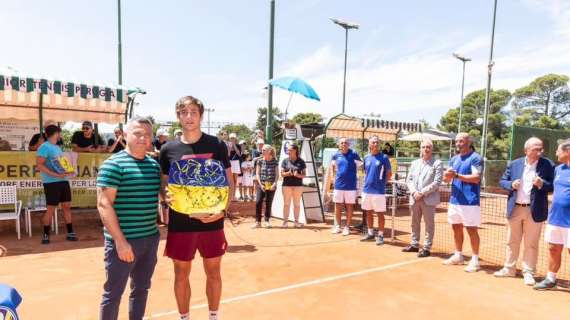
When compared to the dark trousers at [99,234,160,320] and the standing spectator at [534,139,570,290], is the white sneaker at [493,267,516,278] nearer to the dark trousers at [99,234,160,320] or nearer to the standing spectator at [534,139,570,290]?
the standing spectator at [534,139,570,290]

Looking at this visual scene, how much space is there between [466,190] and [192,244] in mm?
4240

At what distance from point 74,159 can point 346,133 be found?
34.8 feet

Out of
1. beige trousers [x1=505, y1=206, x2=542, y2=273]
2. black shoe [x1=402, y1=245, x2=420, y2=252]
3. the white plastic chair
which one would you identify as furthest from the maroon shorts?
the white plastic chair

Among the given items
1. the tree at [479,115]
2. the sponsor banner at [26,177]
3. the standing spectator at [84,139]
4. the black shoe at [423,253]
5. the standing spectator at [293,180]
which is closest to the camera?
the black shoe at [423,253]

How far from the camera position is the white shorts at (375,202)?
6965mm

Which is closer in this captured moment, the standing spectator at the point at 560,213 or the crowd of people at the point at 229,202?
the crowd of people at the point at 229,202

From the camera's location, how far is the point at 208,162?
2.88 metres

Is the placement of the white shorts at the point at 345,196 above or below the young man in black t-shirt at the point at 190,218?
below

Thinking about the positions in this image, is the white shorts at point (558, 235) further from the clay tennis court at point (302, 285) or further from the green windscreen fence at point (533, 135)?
the green windscreen fence at point (533, 135)

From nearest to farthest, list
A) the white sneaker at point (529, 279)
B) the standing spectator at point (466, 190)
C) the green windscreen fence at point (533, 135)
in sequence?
the white sneaker at point (529, 279) → the standing spectator at point (466, 190) → the green windscreen fence at point (533, 135)

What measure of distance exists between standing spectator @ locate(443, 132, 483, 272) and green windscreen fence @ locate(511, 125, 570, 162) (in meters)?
11.2

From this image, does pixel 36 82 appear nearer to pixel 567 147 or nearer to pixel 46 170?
pixel 46 170

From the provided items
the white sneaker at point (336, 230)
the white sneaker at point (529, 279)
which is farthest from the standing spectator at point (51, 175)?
the white sneaker at point (529, 279)

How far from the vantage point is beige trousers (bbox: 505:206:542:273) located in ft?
16.0
